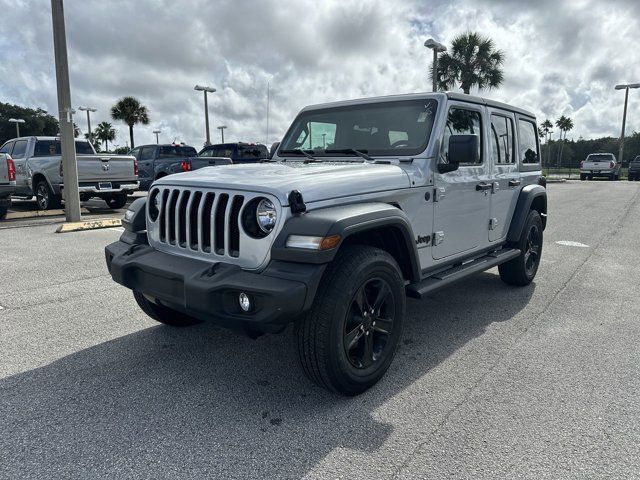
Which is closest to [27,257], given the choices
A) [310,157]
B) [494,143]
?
[310,157]

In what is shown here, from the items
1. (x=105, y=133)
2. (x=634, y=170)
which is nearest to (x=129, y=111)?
(x=105, y=133)

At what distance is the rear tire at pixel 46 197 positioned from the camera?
11602 millimetres

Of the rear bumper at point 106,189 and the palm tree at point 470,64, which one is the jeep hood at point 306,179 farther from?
the palm tree at point 470,64

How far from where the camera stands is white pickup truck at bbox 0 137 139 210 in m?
11.2

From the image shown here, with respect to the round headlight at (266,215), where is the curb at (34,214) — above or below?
below

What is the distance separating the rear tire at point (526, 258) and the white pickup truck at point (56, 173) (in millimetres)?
9544

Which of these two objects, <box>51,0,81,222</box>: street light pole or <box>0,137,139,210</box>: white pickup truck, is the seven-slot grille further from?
<box>0,137,139,210</box>: white pickup truck

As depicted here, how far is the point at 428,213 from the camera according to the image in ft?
11.7

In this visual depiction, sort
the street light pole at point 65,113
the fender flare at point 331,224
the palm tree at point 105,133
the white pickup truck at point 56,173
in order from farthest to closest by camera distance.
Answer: the palm tree at point 105,133, the white pickup truck at point 56,173, the street light pole at point 65,113, the fender flare at point 331,224

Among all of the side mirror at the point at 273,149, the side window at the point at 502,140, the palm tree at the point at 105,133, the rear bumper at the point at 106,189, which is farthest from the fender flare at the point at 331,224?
the palm tree at the point at 105,133

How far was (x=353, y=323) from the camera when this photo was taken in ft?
9.36

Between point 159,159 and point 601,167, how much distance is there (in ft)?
97.0

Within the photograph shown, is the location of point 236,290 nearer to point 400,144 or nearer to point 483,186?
point 400,144

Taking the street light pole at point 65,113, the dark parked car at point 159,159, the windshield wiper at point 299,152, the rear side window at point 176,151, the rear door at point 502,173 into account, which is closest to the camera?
the windshield wiper at point 299,152
